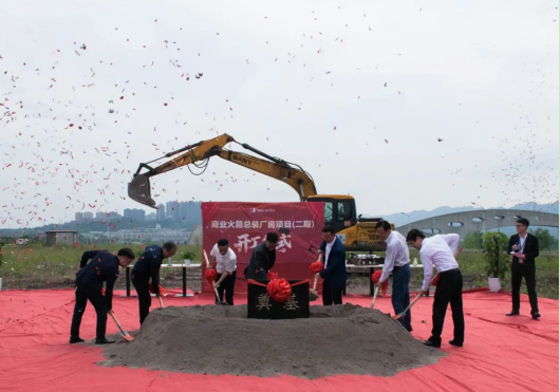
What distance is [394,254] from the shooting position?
766 centimetres

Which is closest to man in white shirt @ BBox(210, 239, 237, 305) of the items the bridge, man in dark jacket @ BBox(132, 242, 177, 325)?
man in dark jacket @ BBox(132, 242, 177, 325)

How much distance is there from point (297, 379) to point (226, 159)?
11.2 m

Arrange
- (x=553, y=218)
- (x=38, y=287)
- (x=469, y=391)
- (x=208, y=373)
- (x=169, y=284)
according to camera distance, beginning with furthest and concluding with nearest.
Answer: (x=553, y=218)
(x=169, y=284)
(x=38, y=287)
(x=208, y=373)
(x=469, y=391)

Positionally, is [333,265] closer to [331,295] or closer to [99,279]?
[331,295]

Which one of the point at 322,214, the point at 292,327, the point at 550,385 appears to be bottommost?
the point at 550,385

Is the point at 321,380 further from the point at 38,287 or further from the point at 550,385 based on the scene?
the point at 38,287

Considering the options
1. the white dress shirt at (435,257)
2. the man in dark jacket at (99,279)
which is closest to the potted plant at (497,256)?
the white dress shirt at (435,257)

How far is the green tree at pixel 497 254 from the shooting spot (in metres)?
13.0

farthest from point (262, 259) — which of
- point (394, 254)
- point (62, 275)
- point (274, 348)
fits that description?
point (62, 275)

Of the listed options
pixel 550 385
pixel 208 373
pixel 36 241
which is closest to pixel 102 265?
pixel 208 373

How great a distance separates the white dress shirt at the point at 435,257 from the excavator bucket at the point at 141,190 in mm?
9018

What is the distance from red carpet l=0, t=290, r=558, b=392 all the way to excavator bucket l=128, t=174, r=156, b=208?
5111 millimetres

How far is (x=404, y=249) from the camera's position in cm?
774

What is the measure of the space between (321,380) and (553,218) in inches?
1309
